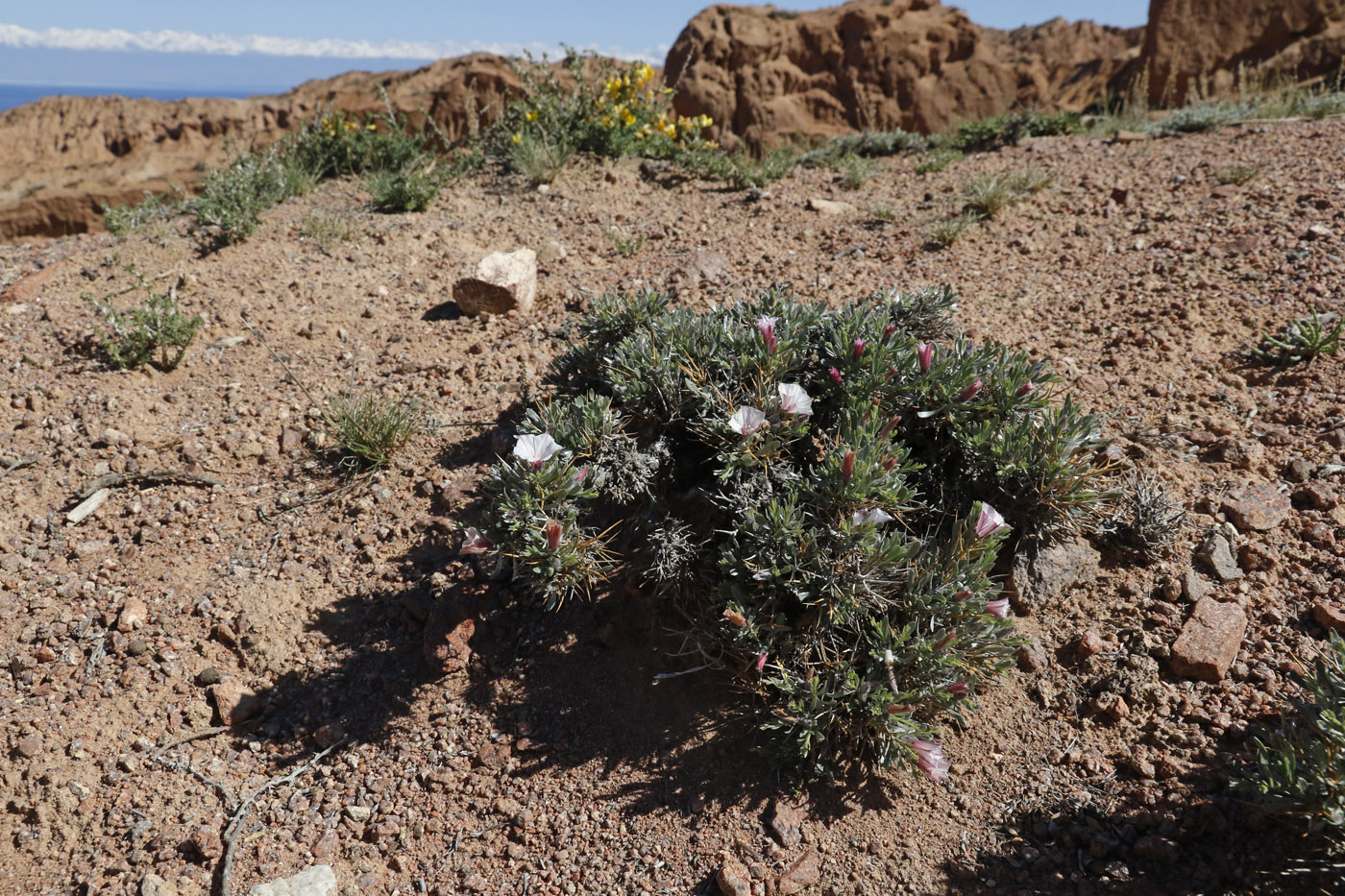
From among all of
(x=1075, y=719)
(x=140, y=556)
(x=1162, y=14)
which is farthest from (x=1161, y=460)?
(x=1162, y=14)

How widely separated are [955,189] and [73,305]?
6140mm

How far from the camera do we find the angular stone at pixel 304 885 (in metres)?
2.35

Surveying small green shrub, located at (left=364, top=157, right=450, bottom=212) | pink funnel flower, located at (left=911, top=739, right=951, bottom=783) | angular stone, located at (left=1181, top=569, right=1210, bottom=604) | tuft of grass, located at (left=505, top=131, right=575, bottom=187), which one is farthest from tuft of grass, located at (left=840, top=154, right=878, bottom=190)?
pink funnel flower, located at (left=911, top=739, right=951, bottom=783)

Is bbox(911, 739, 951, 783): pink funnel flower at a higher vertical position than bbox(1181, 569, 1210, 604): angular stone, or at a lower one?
lower

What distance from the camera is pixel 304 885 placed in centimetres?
238

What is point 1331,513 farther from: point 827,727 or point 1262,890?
point 827,727

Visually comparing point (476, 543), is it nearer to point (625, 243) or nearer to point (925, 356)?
point (925, 356)

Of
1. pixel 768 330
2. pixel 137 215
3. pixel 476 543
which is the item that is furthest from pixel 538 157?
Answer: pixel 476 543

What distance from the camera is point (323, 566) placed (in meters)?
3.34

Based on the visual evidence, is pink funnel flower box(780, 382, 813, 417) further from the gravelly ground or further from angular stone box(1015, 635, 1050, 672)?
angular stone box(1015, 635, 1050, 672)

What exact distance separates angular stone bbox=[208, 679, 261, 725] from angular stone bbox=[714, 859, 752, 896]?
1806 millimetres

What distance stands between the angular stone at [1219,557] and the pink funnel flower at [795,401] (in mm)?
1562

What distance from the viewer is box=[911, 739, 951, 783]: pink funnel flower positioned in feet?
7.32

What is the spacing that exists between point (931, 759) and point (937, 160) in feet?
18.0
